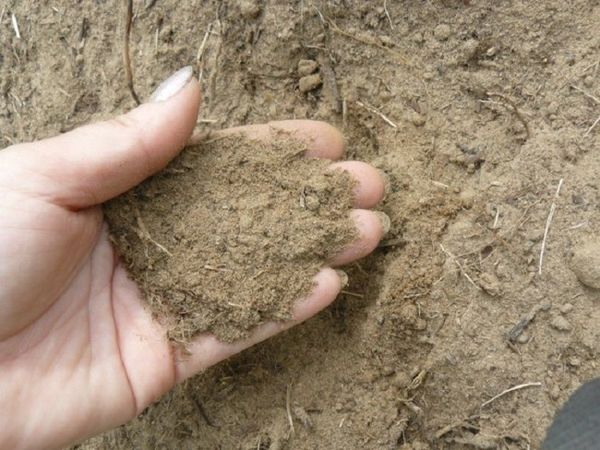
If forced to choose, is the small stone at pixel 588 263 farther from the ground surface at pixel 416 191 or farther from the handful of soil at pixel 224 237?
the handful of soil at pixel 224 237

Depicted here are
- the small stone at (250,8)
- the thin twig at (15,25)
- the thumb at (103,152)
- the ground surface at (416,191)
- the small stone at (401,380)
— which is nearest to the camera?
the thumb at (103,152)

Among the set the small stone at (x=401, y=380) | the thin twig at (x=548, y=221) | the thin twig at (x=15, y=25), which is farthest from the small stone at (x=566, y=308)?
the thin twig at (x=15, y=25)

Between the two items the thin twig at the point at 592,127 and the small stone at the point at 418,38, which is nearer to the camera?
the thin twig at the point at 592,127

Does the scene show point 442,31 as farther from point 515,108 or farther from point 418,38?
point 515,108

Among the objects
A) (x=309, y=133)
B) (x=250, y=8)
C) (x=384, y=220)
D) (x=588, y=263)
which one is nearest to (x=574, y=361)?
(x=588, y=263)

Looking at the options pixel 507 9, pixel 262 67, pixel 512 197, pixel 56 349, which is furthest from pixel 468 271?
pixel 56 349

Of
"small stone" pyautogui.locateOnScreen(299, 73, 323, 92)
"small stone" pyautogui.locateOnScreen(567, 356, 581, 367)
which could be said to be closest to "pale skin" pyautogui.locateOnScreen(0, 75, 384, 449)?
"small stone" pyautogui.locateOnScreen(299, 73, 323, 92)

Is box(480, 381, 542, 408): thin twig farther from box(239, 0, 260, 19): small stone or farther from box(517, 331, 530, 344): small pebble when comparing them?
box(239, 0, 260, 19): small stone

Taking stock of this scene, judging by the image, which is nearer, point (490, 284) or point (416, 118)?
point (490, 284)
